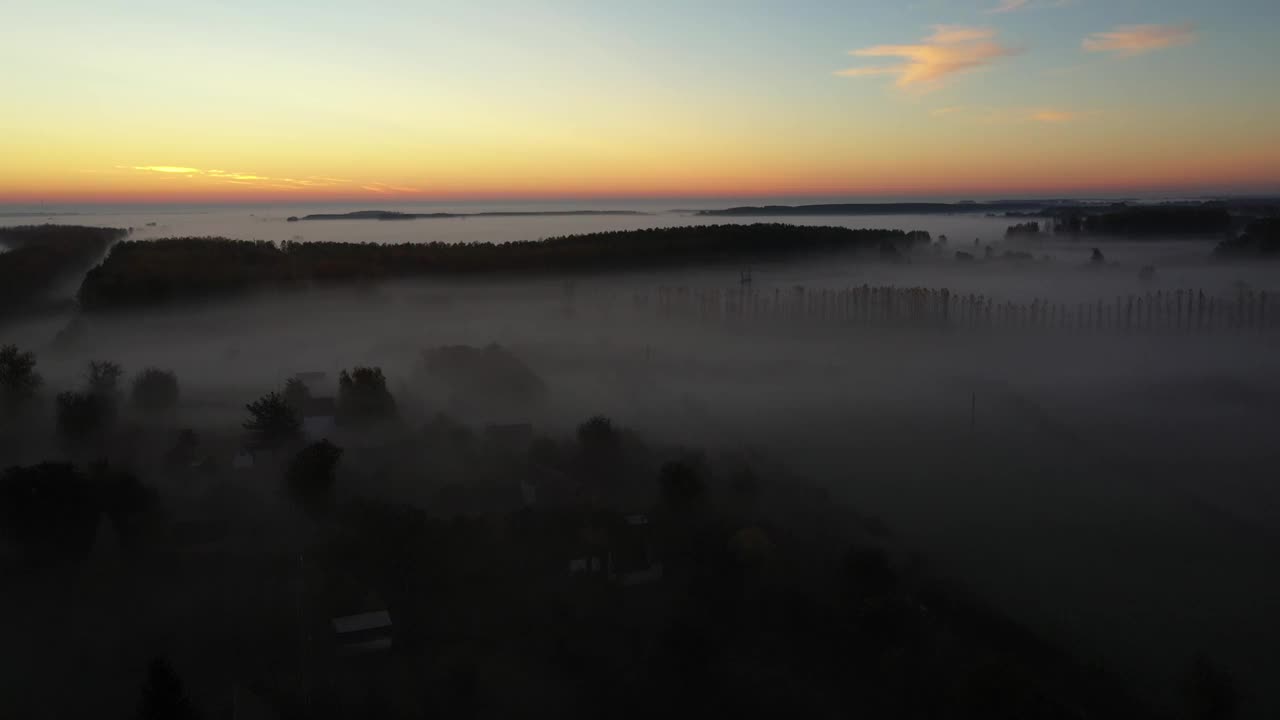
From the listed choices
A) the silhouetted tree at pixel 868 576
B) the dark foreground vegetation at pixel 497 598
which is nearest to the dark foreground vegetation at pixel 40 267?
the dark foreground vegetation at pixel 497 598

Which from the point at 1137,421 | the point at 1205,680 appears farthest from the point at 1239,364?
the point at 1205,680

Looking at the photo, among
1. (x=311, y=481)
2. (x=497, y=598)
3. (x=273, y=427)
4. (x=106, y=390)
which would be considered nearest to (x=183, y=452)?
(x=273, y=427)

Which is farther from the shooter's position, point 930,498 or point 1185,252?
point 1185,252

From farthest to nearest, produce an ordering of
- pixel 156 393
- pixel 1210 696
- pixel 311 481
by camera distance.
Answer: pixel 156 393 < pixel 311 481 < pixel 1210 696

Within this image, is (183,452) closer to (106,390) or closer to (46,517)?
(46,517)

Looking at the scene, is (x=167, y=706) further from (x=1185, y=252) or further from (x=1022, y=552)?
(x=1185, y=252)
